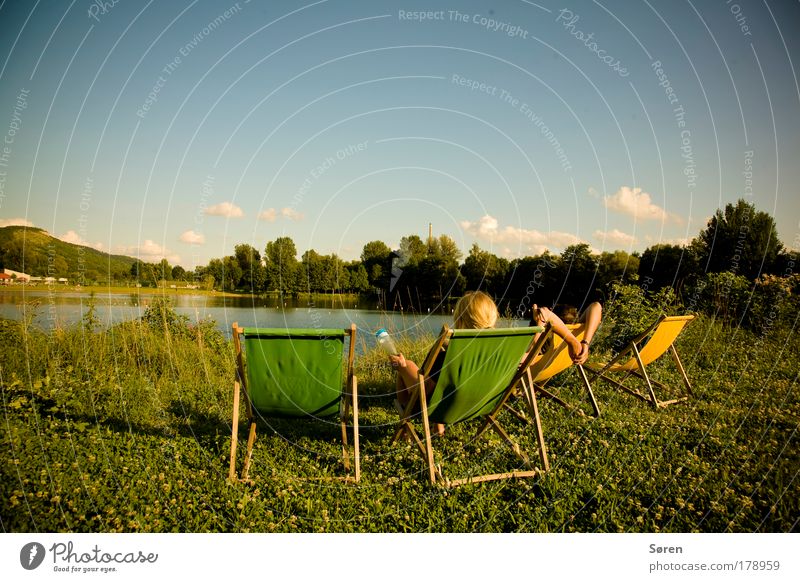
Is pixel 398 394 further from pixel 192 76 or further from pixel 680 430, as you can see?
pixel 192 76

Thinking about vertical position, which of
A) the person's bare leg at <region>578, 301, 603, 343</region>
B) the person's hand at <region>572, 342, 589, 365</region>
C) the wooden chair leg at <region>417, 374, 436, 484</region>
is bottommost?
the wooden chair leg at <region>417, 374, 436, 484</region>

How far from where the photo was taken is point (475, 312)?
3674 mm

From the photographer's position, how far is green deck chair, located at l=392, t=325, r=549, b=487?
3.06 metres

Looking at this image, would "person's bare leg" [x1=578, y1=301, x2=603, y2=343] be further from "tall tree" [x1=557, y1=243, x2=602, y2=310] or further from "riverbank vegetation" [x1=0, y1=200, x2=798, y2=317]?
"tall tree" [x1=557, y1=243, x2=602, y2=310]

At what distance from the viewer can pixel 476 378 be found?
325 cm

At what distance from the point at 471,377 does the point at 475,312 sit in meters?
0.64

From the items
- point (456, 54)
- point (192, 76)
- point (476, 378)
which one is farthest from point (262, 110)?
point (476, 378)

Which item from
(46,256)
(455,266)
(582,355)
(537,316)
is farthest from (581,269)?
(46,256)

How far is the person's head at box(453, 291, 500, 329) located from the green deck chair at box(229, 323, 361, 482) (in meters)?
0.97

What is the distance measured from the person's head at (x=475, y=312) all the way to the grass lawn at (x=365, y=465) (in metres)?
1.08

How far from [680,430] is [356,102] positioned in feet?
16.0

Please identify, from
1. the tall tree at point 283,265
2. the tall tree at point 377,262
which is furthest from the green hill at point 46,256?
the tall tree at point 283,265

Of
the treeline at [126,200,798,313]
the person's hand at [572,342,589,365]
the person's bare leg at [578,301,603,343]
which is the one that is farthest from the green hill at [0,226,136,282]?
the treeline at [126,200,798,313]

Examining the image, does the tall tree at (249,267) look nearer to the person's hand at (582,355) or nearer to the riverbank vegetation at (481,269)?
the riverbank vegetation at (481,269)
